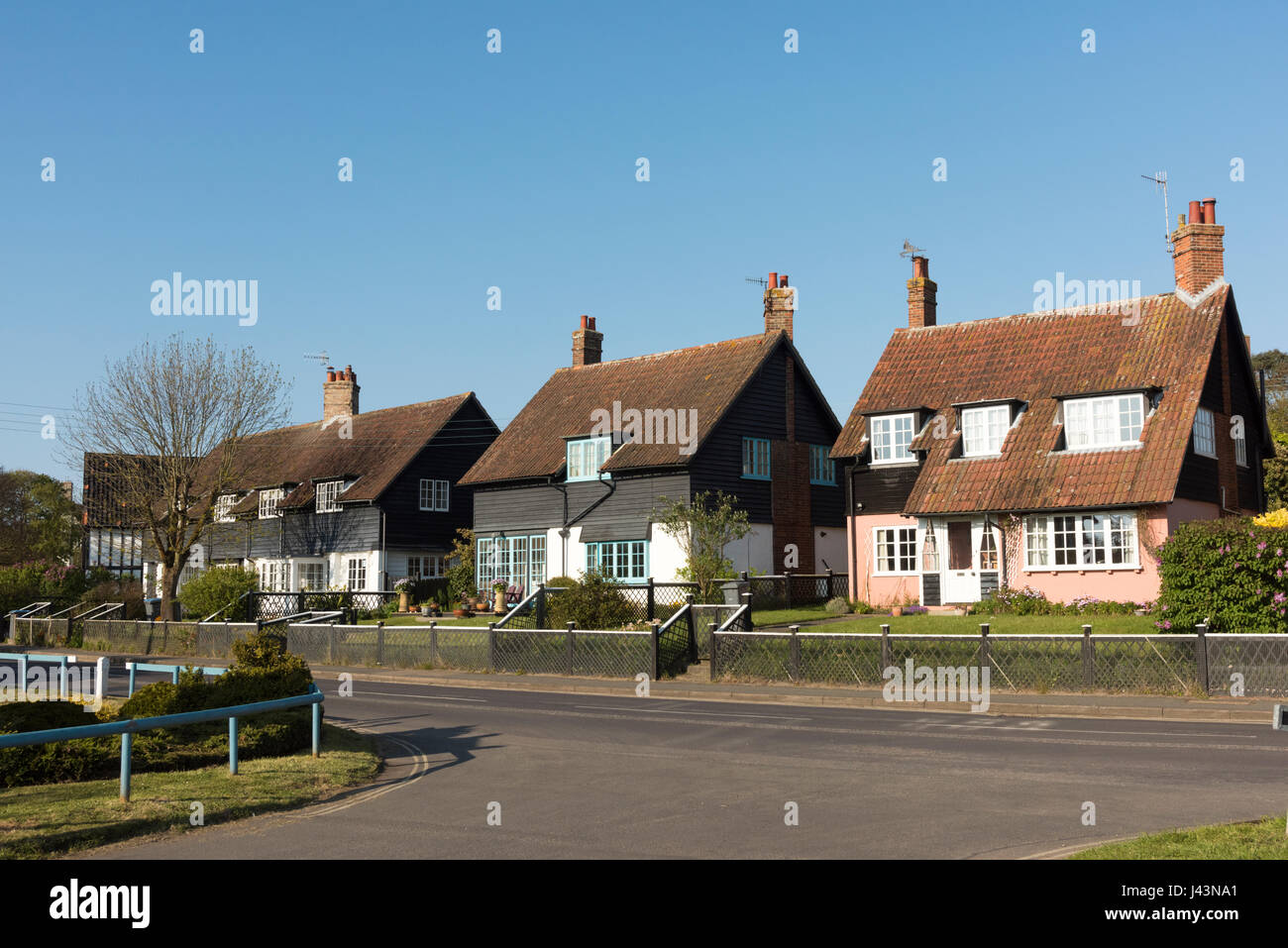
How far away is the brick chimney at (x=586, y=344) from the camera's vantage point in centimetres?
4722

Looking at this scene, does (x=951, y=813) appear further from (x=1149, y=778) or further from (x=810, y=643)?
(x=810, y=643)

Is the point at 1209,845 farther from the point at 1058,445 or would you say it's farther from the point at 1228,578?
the point at 1058,445

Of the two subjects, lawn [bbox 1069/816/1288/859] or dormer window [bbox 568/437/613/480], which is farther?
dormer window [bbox 568/437/613/480]

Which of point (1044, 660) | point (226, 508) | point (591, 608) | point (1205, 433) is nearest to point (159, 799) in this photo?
point (1044, 660)

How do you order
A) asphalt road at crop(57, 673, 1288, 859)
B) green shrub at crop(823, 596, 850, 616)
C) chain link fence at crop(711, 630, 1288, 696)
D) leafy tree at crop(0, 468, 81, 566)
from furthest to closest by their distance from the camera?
leafy tree at crop(0, 468, 81, 566), green shrub at crop(823, 596, 850, 616), chain link fence at crop(711, 630, 1288, 696), asphalt road at crop(57, 673, 1288, 859)

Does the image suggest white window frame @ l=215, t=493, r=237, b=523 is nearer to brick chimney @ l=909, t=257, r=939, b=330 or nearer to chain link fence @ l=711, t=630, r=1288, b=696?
brick chimney @ l=909, t=257, r=939, b=330

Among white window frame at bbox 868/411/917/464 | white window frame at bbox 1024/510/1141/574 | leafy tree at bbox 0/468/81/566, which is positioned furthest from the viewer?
leafy tree at bbox 0/468/81/566

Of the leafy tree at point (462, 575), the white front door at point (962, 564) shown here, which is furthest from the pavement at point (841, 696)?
the leafy tree at point (462, 575)

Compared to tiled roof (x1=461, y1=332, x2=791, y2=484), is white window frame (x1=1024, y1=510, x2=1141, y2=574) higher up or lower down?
lower down

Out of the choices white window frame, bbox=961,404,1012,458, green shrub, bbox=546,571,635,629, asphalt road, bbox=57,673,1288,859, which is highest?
white window frame, bbox=961,404,1012,458

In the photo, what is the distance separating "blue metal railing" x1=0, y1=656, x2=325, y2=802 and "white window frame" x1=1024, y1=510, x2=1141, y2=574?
73.4 ft

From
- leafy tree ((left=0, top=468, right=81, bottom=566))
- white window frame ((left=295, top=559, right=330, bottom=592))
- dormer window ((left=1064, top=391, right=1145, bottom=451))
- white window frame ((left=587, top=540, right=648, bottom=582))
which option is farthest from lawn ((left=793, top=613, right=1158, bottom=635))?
leafy tree ((left=0, top=468, right=81, bottom=566))

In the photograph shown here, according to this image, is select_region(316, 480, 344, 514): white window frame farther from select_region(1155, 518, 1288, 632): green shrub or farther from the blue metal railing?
the blue metal railing

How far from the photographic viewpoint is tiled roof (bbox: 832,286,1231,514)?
99.1 ft
